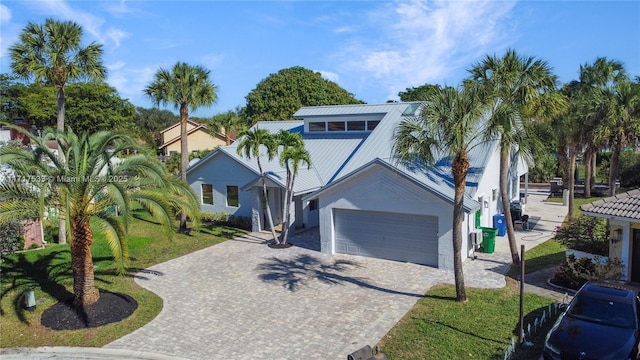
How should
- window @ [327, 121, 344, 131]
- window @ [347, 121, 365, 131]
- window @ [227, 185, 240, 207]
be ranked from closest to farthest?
1. window @ [227, 185, 240, 207]
2. window @ [347, 121, 365, 131]
3. window @ [327, 121, 344, 131]

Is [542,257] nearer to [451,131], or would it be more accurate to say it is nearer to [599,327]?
[599,327]

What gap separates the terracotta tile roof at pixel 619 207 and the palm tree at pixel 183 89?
18.0 meters

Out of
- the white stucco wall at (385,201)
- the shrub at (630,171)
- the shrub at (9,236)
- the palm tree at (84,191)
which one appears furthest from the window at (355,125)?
the shrub at (630,171)

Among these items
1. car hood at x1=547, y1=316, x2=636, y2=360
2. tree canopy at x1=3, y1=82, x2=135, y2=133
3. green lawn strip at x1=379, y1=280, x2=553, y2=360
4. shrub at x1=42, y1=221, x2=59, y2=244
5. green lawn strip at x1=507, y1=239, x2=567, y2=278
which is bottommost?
green lawn strip at x1=379, y1=280, x2=553, y2=360

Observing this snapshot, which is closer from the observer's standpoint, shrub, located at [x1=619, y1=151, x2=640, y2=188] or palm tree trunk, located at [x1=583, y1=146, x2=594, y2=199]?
palm tree trunk, located at [x1=583, y1=146, x2=594, y2=199]

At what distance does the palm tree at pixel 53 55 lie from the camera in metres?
18.2

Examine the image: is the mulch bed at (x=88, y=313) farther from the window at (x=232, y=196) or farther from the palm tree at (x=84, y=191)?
the window at (x=232, y=196)

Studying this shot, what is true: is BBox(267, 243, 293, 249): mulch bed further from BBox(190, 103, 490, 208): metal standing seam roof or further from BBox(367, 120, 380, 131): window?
BBox(367, 120, 380, 131): window

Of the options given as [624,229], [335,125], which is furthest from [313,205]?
[624,229]

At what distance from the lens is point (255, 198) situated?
23.7m

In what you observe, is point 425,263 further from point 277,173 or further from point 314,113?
point 314,113

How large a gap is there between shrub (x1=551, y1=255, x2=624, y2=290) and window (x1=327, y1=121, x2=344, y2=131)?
16040 mm

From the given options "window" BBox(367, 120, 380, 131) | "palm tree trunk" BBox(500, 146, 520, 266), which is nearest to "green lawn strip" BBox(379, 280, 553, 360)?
"palm tree trunk" BBox(500, 146, 520, 266)

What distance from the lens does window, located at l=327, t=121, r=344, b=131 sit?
27875mm
